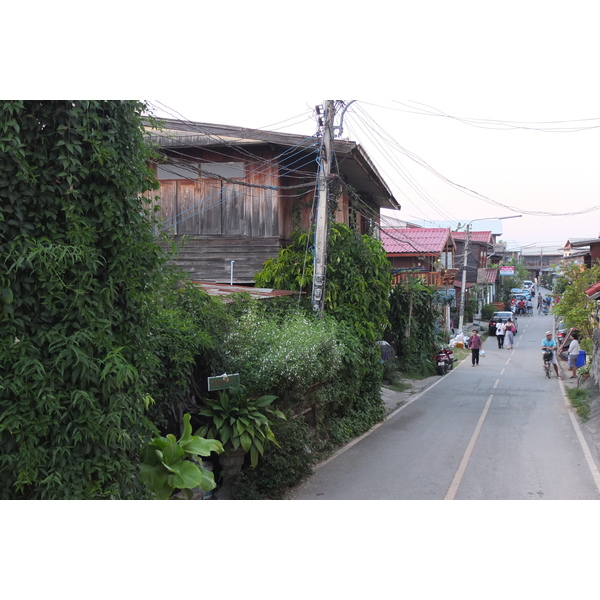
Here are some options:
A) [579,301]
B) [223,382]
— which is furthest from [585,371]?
[223,382]

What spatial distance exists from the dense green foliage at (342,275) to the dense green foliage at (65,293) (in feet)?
27.0

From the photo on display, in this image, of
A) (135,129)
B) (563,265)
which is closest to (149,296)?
(135,129)

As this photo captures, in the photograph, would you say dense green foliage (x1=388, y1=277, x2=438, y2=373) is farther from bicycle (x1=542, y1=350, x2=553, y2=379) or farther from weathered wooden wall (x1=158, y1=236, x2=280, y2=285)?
weathered wooden wall (x1=158, y1=236, x2=280, y2=285)

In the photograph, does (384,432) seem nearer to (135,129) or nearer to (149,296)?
(149,296)

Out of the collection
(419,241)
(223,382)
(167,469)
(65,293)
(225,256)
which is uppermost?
(419,241)

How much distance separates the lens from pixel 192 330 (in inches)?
346

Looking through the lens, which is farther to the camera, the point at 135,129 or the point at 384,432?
the point at 384,432

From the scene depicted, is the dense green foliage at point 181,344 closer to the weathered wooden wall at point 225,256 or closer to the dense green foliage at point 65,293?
the dense green foliage at point 65,293

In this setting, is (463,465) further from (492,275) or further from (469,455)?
(492,275)

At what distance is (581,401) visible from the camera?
16.6 meters

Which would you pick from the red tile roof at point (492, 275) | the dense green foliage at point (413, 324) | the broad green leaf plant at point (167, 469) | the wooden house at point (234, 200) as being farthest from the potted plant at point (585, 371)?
the red tile roof at point (492, 275)

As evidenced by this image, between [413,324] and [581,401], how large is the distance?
8.44 m

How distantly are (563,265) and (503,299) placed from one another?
26.4 meters

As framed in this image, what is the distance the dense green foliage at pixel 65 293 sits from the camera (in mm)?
5133
